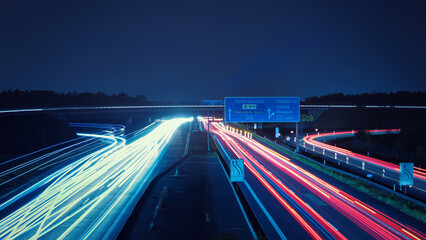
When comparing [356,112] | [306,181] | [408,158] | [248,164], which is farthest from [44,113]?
[356,112]

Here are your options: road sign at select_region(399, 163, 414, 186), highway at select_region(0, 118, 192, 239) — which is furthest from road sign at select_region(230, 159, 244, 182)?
road sign at select_region(399, 163, 414, 186)

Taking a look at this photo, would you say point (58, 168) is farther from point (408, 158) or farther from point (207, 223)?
Answer: point (408, 158)

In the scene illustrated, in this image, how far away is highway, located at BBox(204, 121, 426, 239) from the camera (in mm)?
11188

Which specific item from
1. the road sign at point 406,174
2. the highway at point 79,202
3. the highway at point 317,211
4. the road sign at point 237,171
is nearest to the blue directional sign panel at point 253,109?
the highway at point 317,211

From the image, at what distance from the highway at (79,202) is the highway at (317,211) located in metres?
6.86

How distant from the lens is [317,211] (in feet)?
44.3

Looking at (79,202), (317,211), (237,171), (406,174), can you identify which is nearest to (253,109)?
(237,171)

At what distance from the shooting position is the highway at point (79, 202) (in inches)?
453

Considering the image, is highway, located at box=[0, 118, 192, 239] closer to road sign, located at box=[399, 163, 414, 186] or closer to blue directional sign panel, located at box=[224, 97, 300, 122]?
blue directional sign panel, located at box=[224, 97, 300, 122]

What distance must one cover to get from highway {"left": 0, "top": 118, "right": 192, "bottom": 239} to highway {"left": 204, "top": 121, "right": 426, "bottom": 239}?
6856 millimetres

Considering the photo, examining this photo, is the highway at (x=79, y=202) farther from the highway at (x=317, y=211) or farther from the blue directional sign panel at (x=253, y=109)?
the blue directional sign panel at (x=253, y=109)

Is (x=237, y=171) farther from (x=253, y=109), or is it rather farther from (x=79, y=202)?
(x=253, y=109)

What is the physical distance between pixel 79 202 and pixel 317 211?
12.1 m

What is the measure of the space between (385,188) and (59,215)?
16721mm
